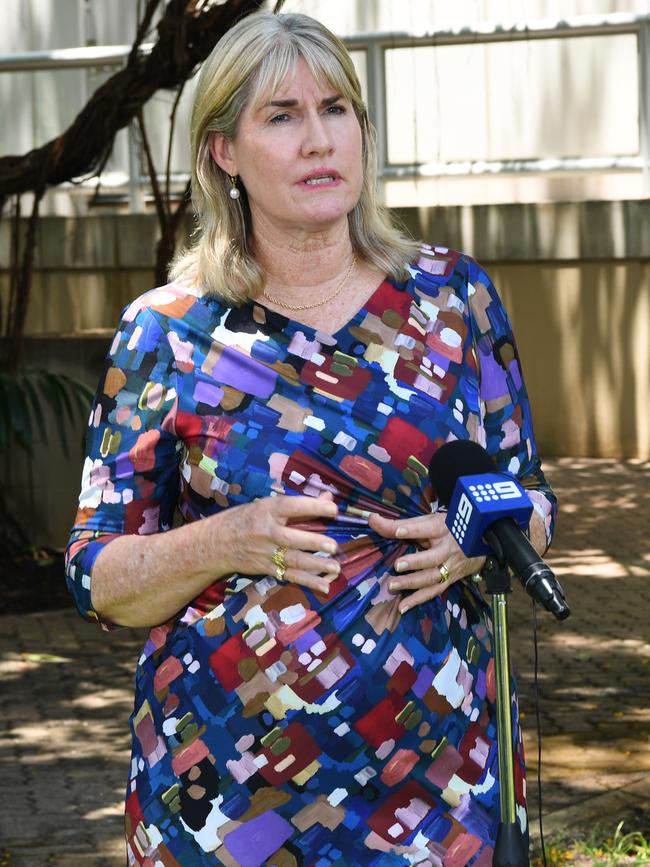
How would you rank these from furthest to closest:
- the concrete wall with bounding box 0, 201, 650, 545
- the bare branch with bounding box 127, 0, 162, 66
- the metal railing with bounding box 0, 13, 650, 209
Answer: the metal railing with bounding box 0, 13, 650, 209
the concrete wall with bounding box 0, 201, 650, 545
the bare branch with bounding box 127, 0, 162, 66

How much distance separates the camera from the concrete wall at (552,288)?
12.7m

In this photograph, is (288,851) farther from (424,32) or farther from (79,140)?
(424,32)

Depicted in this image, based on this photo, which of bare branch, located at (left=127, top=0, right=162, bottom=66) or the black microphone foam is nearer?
the black microphone foam

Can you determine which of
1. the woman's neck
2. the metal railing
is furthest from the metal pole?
the woman's neck

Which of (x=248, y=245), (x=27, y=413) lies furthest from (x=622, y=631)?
(x=248, y=245)

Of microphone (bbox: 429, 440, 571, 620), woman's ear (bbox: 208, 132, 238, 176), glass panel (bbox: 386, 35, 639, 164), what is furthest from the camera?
glass panel (bbox: 386, 35, 639, 164)

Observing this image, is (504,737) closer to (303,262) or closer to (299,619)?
(299,619)

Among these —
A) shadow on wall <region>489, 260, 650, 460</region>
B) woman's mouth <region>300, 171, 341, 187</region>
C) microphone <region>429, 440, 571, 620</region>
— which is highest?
woman's mouth <region>300, 171, 341, 187</region>

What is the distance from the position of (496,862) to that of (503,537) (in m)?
0.42

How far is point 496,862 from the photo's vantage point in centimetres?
214

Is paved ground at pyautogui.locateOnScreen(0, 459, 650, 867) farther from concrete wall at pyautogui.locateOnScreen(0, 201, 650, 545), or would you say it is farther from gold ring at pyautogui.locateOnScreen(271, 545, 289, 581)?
gold ring at pyautogui.locateOnScreen(271, 545, 289, 581)

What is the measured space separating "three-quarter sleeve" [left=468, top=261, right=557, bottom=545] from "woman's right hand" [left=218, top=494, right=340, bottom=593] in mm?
364

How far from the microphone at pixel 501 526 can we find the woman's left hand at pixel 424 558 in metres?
0.29

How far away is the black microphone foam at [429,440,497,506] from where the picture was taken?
7.51ft
